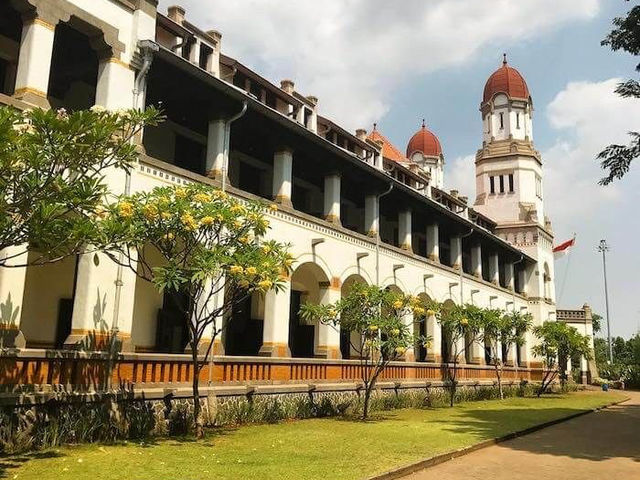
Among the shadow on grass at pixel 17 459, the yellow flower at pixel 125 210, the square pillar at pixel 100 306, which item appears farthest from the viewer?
the square pillar at pixel 100 306

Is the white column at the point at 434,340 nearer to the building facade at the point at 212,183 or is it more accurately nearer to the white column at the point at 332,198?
the building facade at the point at 212,183

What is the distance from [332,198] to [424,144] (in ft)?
90.3

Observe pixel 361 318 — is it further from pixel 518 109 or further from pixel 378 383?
pixel 518 109

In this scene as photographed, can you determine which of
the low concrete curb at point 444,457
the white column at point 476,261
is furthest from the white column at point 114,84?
the white column at point 476,261

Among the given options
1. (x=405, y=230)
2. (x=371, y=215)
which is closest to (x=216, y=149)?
(x=371, y=215)

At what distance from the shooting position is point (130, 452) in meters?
9.33

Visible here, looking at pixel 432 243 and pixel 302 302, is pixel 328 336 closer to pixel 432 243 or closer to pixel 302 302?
pixel 302 302

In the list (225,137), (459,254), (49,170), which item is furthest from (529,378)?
(49,170)

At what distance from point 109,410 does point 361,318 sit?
22.9 ft

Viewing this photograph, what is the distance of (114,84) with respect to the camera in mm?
12523

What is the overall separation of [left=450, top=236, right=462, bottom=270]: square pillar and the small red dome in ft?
57.7

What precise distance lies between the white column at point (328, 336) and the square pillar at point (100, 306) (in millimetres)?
7373

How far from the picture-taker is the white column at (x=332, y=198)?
19500 mm

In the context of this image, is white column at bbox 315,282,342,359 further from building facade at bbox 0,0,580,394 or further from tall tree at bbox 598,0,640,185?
tall tree at bbox 598,0,640,185
